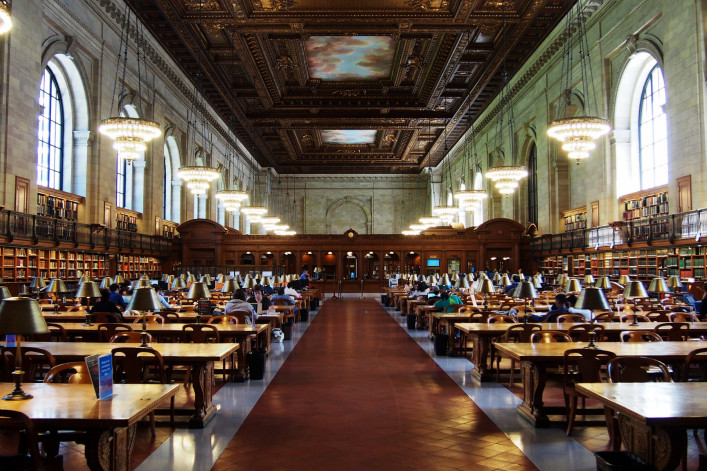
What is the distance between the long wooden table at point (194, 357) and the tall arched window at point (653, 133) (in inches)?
575

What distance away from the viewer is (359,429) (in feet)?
18.7

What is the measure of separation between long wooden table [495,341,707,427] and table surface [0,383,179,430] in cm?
357

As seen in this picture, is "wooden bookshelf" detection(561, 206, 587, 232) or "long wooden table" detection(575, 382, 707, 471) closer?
"long wooden table" detection(575, 382, 707, 471)

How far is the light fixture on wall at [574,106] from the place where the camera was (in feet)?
44.8

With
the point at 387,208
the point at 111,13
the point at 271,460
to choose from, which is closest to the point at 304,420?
the point at 271,460

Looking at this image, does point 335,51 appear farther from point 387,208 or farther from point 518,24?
point 387,208

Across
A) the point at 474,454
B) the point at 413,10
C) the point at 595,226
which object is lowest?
the point at 474,454

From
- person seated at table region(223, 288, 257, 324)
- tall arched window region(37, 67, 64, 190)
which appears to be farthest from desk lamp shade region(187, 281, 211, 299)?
tall arched window region(37, 67, 64, 190)

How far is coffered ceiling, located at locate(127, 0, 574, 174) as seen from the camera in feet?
51.3

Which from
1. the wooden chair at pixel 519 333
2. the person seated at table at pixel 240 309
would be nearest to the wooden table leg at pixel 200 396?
the person seated at table at pixel 240 309

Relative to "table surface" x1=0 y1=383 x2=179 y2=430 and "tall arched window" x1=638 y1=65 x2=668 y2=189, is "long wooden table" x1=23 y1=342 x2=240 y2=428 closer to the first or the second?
"table surface" x1=0 y1=383 x2=179 y2=430

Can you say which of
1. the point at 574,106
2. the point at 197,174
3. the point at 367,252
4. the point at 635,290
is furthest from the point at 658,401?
the point at 367,252

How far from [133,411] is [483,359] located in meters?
5.71

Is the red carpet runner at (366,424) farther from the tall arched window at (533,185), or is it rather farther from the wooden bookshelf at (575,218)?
the tall arched window at (533,185)
